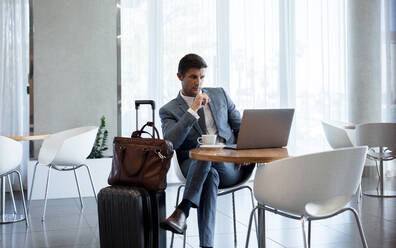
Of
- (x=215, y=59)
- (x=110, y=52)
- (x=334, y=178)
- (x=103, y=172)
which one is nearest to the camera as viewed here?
(x=334, y=178)

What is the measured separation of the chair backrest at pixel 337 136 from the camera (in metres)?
5.41

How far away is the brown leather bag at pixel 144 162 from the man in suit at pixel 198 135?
22 cm

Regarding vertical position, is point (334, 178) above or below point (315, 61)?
below

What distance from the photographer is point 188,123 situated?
9.77 ft

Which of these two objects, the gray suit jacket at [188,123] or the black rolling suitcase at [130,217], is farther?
the gray suit jacket at [188,123]

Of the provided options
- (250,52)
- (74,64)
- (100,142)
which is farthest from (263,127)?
(250,52)

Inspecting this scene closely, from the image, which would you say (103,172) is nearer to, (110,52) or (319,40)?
(110,52)

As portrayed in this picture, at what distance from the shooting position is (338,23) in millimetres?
7391

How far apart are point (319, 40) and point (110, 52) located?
10.6ft

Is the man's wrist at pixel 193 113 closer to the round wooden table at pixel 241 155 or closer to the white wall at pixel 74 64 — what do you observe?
the round wooden table at pixel 241 155

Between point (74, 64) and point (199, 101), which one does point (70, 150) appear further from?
point (199, 101)

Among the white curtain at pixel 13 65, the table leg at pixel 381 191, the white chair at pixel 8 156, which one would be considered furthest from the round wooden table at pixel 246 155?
the white curtain at pixel 13 65

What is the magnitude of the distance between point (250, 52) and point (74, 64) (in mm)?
2495

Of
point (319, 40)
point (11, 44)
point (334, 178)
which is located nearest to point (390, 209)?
point (334, 178)
